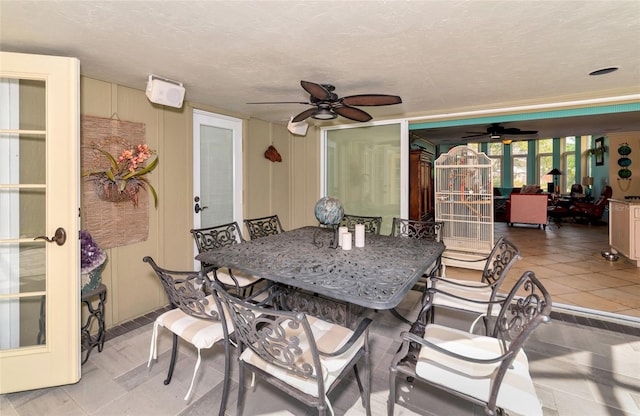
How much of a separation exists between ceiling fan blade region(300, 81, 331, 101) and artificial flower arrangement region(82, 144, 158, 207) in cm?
168

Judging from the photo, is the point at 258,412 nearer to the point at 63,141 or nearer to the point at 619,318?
the point at 63,141

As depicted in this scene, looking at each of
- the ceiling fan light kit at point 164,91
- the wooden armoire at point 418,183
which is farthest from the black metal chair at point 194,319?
the wooden armoire at point 418,183

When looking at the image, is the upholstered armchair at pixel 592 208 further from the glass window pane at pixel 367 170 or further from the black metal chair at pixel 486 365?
the black metal chair at pixel 486 365

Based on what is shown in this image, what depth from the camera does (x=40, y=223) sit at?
197 cm

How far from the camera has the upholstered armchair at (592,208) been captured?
23.6 feet

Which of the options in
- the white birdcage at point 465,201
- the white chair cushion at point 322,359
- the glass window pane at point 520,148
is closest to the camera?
the white chair cushion at point 322,359

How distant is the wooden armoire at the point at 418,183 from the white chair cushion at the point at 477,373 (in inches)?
149

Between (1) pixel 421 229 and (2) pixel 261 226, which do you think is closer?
(1) pixel 421 229

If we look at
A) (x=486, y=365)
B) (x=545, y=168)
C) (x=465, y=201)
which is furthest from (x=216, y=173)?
(x=545, y=168)

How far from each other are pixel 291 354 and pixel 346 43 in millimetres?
1814

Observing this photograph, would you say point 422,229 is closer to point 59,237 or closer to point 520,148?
point 59,237

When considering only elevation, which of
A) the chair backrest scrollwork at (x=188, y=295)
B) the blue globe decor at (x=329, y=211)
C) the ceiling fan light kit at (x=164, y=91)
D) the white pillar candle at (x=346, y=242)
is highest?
the ceiling fan light kit at (x=164, y=91)

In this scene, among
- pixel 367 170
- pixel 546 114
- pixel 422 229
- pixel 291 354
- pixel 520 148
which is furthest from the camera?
pixel 520 148

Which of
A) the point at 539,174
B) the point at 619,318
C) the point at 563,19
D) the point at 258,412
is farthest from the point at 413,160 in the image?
the point at 539,174
